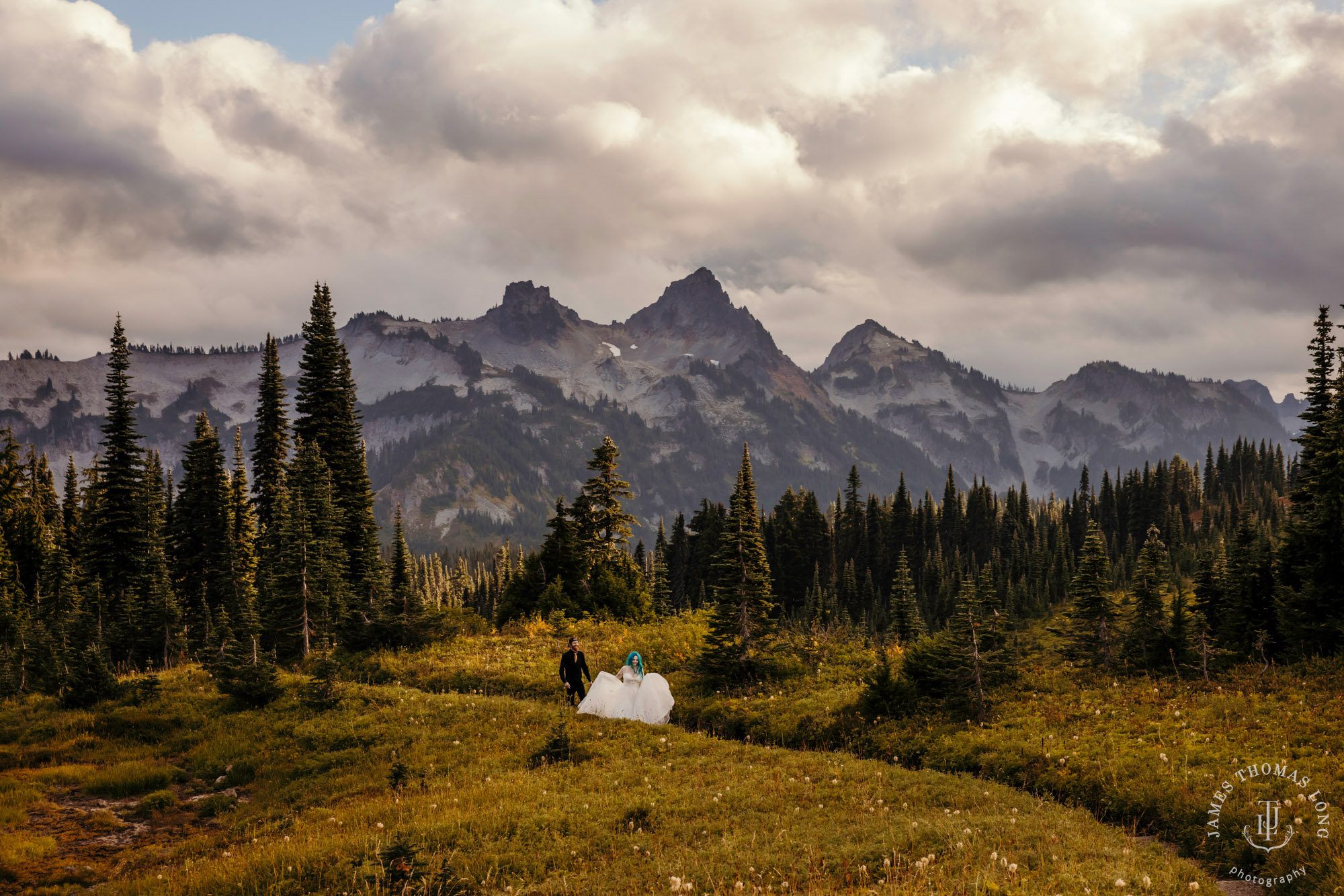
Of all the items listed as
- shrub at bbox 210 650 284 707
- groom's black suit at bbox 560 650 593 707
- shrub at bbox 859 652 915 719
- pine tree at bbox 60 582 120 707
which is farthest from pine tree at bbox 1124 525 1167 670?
pine tree at bbox 60 582 120 707

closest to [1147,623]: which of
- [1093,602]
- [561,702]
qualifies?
[1093,602]

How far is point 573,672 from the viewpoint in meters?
26.2

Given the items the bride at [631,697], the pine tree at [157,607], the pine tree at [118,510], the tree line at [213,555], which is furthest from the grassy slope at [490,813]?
the pine tree at [118,510]

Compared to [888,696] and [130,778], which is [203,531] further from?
[888,696]

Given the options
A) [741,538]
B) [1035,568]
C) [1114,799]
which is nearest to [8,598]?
[741,538]

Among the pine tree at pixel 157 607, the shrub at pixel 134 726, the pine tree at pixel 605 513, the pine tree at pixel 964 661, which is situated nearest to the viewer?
the pine tree at pixel 964 661

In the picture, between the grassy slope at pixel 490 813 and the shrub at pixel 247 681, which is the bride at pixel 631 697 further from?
the shrub at pixel 247 681

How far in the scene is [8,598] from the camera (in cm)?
5081

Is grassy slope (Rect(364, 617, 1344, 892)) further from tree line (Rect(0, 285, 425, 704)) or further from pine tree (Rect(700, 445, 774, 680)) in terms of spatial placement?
tree line (Rect(0, 285, 425, 704))

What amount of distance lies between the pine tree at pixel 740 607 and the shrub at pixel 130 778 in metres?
18.7

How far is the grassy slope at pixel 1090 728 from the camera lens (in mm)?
14805

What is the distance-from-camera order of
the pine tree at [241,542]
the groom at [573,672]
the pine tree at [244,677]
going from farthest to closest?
1. the pine tree at [241,542]
2. the groom at [573,672]
3. the pine tree at [244,677]

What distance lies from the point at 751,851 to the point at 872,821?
2.84 m

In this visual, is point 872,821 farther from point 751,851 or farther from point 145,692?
point 145,692
